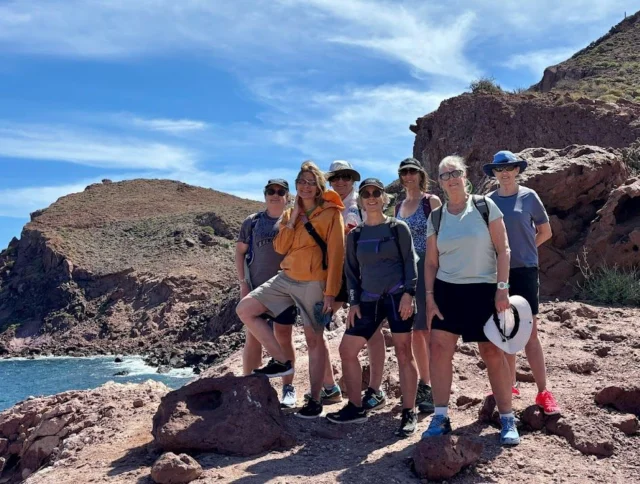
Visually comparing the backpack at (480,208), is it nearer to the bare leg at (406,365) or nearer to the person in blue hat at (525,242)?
the person in blue hat at (525,242)

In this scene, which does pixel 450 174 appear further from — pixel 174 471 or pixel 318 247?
pixel 174 471

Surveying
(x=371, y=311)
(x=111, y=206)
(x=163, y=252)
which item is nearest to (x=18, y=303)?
(x=163, y=252)

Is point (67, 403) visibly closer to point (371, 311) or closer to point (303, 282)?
point (303, 282)

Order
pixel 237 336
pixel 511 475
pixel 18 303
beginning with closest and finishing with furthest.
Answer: pixel 511 475, pixel 237 336, pixel 18 303

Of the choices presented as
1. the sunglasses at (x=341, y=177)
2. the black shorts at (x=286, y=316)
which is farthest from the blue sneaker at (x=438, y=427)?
the sunglasses at (x=341, y=177)

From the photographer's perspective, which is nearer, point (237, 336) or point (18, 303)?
point (237, 336)

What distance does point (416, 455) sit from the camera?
4031 mm

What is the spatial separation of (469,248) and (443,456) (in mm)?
1309

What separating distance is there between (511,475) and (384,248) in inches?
67.1

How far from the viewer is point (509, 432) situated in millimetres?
4383

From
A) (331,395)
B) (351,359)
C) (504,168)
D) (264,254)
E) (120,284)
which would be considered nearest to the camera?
(351,359)

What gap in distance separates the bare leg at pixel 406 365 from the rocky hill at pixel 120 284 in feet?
78.4

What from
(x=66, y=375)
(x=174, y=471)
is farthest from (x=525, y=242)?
(x=66, y=375)

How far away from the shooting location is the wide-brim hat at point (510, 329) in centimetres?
416
